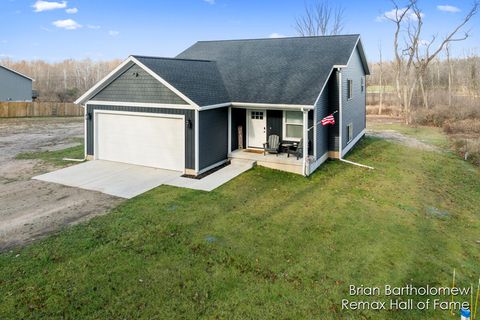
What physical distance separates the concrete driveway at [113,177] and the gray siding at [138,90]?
253 cm

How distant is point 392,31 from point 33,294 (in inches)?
1568

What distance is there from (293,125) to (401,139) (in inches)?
455

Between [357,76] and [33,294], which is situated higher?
[357,76]

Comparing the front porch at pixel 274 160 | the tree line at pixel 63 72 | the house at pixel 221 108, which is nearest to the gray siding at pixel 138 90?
the house at pixel 221 108

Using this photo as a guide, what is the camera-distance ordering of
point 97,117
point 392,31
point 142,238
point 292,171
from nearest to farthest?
point 142,238, point 292,171, point 97,117, point 392,31

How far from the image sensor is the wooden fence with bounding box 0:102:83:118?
3203 centimetres

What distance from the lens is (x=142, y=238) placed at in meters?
7.46

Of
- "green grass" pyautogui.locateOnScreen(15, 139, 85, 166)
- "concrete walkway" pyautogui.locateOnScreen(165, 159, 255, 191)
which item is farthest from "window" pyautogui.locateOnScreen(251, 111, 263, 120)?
"green grass" pyautogui.locateOnScreen(15, 139, 85, 166)

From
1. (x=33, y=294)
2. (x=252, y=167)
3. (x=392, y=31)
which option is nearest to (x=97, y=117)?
(x=252, y=167)

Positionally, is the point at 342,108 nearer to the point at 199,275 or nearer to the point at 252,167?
the point at 252,167

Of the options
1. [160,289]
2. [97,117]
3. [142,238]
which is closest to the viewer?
[160,289]

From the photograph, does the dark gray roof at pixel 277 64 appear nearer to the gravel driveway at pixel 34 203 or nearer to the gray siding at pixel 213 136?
the gray siding at pixel 213 136

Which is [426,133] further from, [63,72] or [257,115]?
[63,72]

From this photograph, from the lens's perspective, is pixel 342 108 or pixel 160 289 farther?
pixel 342 108
